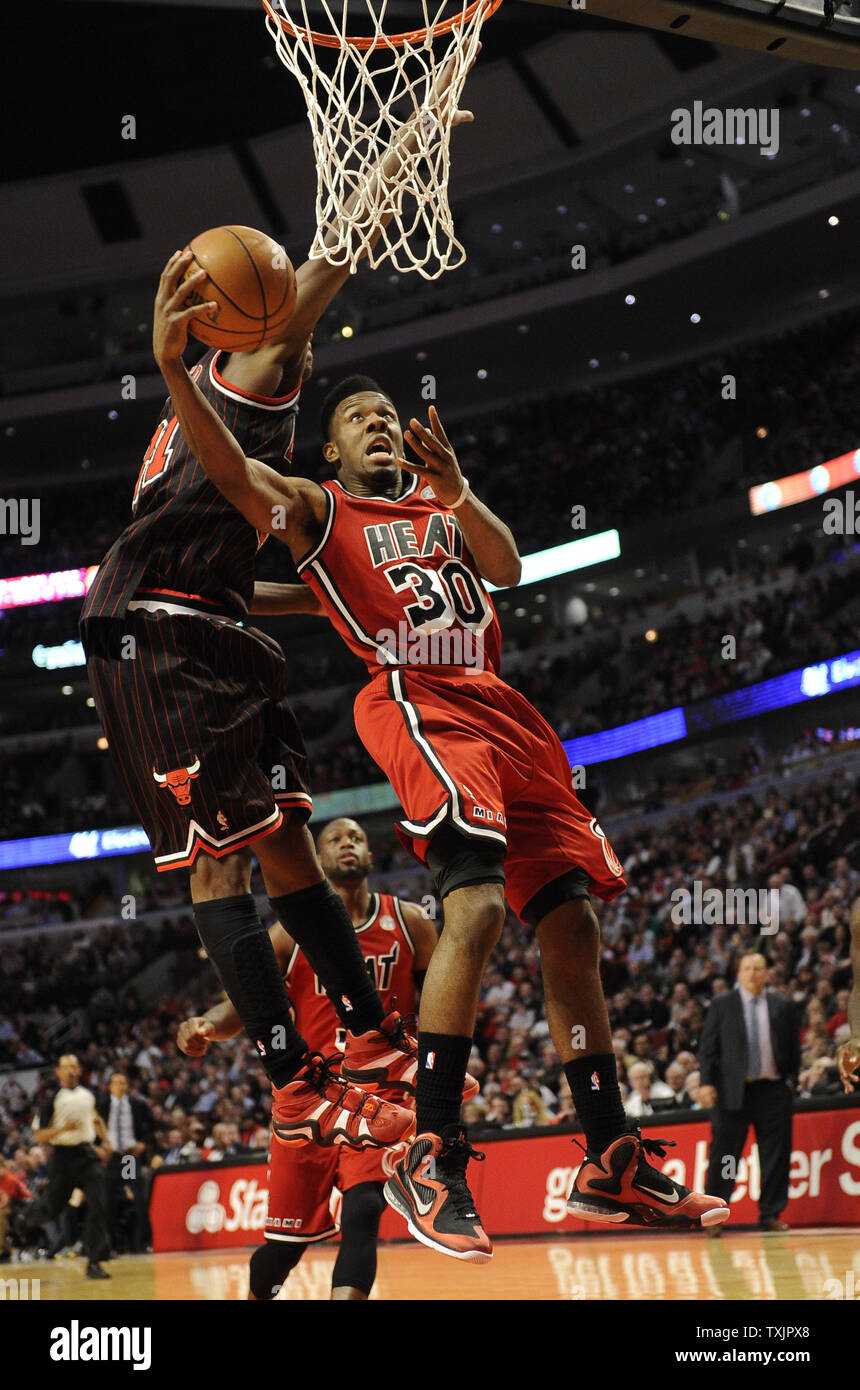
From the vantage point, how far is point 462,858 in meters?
3.80

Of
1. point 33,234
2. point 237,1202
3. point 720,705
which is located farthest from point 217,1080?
point 33,234

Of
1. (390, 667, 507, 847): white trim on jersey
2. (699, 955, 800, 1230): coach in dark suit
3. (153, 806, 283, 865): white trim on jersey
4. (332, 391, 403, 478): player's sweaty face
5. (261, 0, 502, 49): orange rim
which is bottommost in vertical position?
(699, 955, 800, 1230): coach in dark suit

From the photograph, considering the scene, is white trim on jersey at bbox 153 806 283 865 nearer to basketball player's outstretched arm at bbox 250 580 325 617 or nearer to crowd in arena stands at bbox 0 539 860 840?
basketball player's outstretched arm at bbox 250 580 325 617

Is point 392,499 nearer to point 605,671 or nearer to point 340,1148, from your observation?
point 340,1148

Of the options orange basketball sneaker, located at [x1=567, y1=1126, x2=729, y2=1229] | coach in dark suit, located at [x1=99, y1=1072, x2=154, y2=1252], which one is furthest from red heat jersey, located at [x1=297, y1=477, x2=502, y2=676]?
coach in dark suit, located at [x1=99, y1=1072, x2=154, y2=1252]

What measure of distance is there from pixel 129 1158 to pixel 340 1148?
822 cm

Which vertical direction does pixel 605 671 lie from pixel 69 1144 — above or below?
above

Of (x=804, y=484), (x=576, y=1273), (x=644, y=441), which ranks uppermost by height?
(x=644, y=441)

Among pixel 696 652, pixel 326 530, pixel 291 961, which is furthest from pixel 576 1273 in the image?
pixel 696 652

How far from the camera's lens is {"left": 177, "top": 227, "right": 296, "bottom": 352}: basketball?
376 cm

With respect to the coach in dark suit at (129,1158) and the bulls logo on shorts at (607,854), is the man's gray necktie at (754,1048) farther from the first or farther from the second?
the coach in dark suit at (129,1158)

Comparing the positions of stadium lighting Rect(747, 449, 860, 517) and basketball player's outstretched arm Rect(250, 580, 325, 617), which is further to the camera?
stadium lighting Rect(747, 449, 860, 517)

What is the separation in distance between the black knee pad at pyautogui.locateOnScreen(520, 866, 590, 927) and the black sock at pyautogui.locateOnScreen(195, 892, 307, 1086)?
2.69ft
